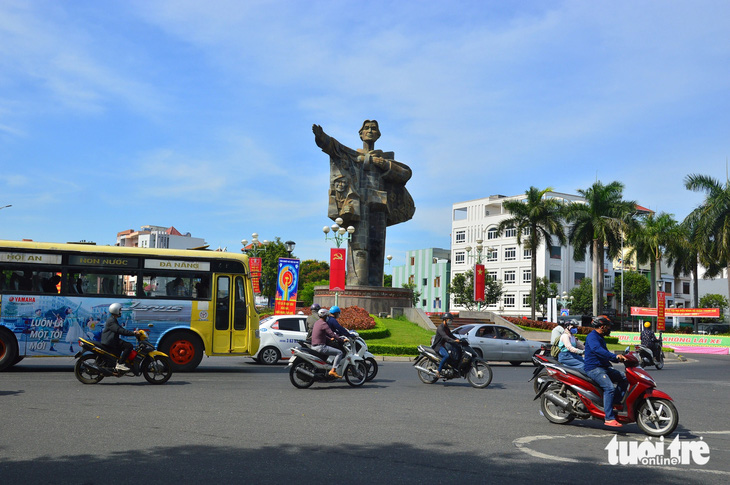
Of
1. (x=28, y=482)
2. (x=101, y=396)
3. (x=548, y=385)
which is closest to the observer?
(x=28, y=482)

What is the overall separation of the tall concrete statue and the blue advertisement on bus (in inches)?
905

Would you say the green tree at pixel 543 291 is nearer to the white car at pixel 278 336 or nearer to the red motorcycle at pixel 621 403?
the white car at pixel 278 336

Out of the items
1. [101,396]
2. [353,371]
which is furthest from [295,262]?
[101,396]

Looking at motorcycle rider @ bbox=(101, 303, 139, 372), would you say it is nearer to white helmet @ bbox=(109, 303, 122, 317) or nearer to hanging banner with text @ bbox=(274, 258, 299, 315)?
white helmet @ bbox=(109, 303, 122, 317)

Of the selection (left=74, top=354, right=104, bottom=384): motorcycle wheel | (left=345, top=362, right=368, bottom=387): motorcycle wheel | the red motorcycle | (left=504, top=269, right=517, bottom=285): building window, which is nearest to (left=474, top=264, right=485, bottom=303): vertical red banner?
(left=345, top=362, right=368, bottom=387): motorcycle wheel

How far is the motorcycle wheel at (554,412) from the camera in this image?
916 cm

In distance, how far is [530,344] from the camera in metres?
21.5

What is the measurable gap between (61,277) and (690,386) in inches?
603

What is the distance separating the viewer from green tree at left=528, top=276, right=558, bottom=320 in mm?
79800

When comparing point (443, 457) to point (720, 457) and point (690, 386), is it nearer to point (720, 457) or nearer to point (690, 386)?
point (720, 457)

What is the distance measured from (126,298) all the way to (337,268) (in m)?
17.5

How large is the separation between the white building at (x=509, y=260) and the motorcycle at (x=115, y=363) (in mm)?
69612

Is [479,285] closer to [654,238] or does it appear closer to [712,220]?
[712,220]

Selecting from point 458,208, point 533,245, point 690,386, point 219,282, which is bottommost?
point 690,386
